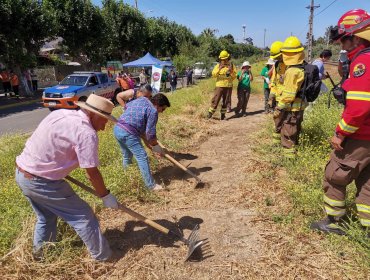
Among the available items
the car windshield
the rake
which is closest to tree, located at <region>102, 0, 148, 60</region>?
the car windshield

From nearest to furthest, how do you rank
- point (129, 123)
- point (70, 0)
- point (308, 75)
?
point (129, 123) < point (308, 75) < point (70, 0)

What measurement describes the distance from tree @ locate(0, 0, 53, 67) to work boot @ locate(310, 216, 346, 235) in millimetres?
16514

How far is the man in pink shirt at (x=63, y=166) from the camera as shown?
7.68ft

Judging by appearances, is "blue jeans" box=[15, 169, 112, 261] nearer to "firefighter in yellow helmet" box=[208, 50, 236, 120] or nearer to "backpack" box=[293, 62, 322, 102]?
"backpack" box=[293, 62, 322, 102]

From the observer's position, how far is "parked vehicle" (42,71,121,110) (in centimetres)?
1185

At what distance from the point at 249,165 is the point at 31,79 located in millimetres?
19980

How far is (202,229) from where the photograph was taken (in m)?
3.44

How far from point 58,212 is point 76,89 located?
10.4 m

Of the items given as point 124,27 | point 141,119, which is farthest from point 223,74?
point 124,27

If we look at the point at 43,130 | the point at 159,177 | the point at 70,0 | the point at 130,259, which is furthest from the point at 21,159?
the point at 70,0

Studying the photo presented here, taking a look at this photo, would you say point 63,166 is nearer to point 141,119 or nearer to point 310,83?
point 141,119

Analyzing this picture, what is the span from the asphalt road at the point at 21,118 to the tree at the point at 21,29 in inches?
117

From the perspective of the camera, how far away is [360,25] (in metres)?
2.48

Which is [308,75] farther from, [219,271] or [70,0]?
[70,0]
